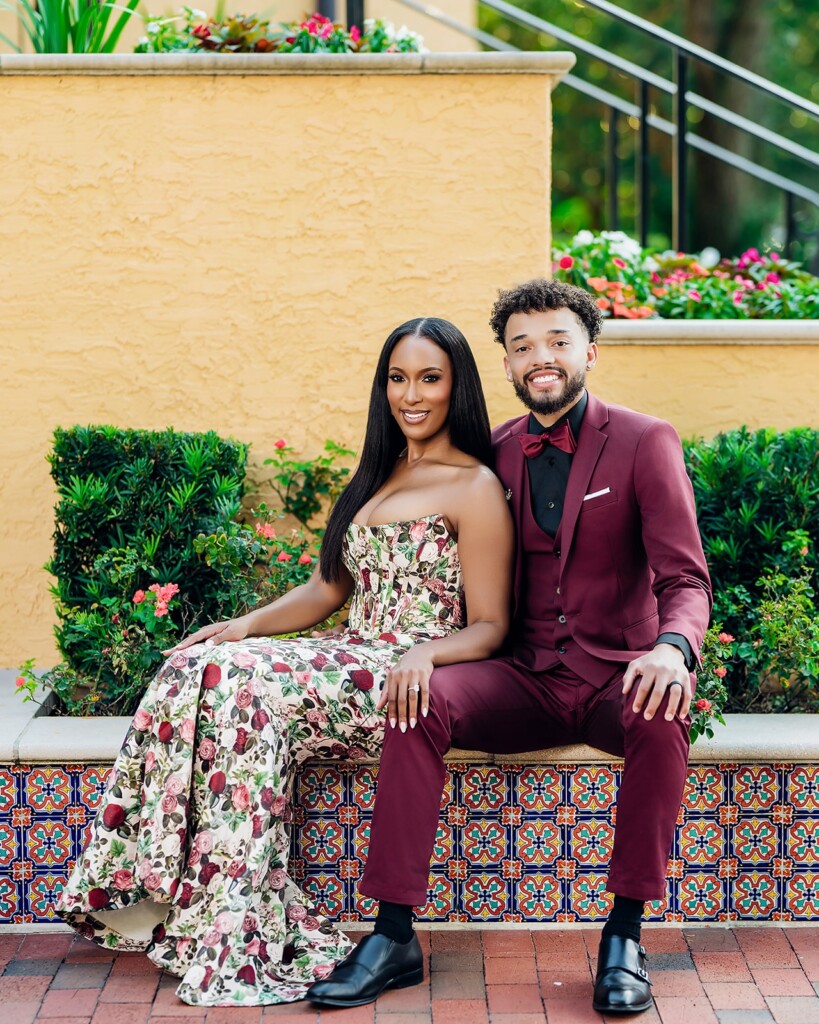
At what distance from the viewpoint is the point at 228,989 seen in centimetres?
318

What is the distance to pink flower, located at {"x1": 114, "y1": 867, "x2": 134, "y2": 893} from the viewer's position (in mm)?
3357

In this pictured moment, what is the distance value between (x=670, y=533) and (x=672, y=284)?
2223mm

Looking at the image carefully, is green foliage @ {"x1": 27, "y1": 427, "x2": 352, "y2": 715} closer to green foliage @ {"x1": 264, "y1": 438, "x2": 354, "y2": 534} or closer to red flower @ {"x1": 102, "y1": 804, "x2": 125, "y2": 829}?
green foliage @ {"x1": 264, "y1": 438, "x2": 354, "y2": 534}

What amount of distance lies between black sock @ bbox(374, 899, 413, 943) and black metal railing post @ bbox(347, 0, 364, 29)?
3.69 m

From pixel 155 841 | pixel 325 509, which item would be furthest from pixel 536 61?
pixel 155 841

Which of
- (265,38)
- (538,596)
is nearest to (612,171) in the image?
(265,38)

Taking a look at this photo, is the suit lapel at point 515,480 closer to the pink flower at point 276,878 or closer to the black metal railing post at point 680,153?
the pink flower at point 276,878

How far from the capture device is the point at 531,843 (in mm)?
3604

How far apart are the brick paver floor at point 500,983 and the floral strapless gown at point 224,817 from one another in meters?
0.09

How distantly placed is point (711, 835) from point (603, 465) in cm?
107

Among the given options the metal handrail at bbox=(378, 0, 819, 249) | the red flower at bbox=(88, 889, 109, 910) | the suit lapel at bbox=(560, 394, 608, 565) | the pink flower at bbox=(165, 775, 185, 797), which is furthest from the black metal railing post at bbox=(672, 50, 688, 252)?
the red flower at bbox=(88, 889, 109, 910)

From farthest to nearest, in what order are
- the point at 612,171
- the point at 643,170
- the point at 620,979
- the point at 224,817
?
1. the point at 612,171
2. the point at 643,170
3. the point at 224,817
4. the point at 620,979

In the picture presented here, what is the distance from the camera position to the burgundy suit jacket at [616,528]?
3.44 metres

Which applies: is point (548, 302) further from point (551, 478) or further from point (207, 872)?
point (207, 872)
